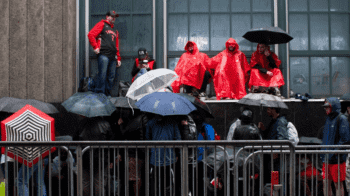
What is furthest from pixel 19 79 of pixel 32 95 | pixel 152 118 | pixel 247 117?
pixel 247 117

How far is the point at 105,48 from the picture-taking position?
435 inches

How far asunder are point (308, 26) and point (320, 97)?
205 cm

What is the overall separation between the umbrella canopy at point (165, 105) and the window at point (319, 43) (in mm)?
5945

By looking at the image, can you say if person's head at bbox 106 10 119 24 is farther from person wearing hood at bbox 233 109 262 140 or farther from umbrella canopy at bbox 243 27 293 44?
person wearing hood at bbox 233 109 262 140

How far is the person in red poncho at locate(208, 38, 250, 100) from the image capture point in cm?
1094

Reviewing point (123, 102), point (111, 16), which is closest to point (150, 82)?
point (123, 102)

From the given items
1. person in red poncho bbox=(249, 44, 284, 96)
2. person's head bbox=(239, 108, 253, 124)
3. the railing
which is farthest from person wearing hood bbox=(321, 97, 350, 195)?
person in red poncho bbox=(249, 44, 284, 96)

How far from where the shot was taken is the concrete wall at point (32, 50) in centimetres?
1088

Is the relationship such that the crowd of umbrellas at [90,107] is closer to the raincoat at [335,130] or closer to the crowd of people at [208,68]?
the raincoat at [335,130]

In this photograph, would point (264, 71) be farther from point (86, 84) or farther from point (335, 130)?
point (86, 84)

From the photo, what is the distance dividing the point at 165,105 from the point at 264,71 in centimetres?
437

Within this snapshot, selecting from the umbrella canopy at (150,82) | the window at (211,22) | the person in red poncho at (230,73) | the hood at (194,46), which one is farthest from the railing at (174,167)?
the window at (211,22)

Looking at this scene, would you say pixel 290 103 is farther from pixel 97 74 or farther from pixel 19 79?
pixel 19 79

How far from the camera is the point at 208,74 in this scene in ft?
36.7
